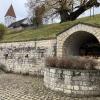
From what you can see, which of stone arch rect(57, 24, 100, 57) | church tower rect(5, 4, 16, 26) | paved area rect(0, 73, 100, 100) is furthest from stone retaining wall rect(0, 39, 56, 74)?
church tower rect(5, 4, 16, 26)

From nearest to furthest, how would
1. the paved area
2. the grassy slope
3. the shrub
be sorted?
the paved area → the shrub → the grassy slope

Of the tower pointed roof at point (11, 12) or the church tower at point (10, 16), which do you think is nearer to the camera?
the church tower at point (10, 16)

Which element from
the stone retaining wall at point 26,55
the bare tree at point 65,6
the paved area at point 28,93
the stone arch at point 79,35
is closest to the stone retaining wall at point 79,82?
the paved area at point 28,93

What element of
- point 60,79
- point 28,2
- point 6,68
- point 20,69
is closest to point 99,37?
point 60,79

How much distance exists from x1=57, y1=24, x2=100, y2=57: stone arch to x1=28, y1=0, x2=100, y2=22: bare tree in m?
12.1

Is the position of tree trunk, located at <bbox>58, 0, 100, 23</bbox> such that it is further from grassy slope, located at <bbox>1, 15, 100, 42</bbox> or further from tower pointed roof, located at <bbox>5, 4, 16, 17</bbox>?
tower pointed roof, located at <bbox>5, 4, 16, 17</bbox>

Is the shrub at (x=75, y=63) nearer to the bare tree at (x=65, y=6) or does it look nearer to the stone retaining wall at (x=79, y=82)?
the stone retaining wall at (x=79, y=82)

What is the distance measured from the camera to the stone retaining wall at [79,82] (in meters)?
11.6

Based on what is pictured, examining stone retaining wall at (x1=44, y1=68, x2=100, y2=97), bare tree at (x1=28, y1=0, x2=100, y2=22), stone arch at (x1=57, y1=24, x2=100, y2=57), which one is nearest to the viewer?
stone retaining wall at (x1=44, y1=68, x2=100, y2=97)

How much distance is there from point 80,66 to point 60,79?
1073 mm

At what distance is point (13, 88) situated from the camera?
13.3 metres

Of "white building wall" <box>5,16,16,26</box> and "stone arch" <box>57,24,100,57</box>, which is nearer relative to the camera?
"stone arch" <box>57,24,100,57</box>

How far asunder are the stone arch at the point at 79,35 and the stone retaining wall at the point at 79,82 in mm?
3486

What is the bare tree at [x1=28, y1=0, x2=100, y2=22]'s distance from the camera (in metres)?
28.5
